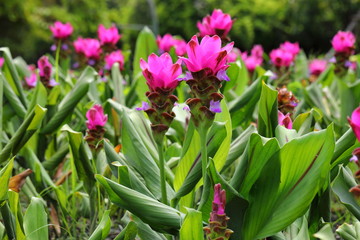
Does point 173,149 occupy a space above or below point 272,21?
below

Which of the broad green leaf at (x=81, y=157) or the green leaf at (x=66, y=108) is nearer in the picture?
the broad green leaf at (x=81, y=157)

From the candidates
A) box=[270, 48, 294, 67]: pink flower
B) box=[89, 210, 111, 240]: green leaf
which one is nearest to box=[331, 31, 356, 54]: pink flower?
box=[270, 48, 294, 67]: pink flower

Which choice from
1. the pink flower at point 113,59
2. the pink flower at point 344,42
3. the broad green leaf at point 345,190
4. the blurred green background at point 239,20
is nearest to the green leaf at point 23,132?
the broad green leaf at point 345,190

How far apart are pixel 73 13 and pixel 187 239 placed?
1440cm

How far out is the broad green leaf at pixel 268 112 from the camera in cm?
144

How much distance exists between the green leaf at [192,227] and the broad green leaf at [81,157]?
58 cm

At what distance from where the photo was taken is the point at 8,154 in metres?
1.79

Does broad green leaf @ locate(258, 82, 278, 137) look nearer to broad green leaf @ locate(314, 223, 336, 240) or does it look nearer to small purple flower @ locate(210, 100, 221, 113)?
small purple flower @ locate(210, 100, 221, 113)

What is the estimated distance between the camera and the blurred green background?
40.6 ft

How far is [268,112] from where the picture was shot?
148cm

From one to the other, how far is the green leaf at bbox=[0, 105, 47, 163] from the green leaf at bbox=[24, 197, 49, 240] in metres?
0.43

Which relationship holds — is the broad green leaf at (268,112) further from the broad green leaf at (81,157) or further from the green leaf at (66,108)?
the green leaf at (66,108)

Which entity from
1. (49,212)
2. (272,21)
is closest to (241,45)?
(272,21)

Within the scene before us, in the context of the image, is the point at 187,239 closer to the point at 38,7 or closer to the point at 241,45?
the point at 241,45
